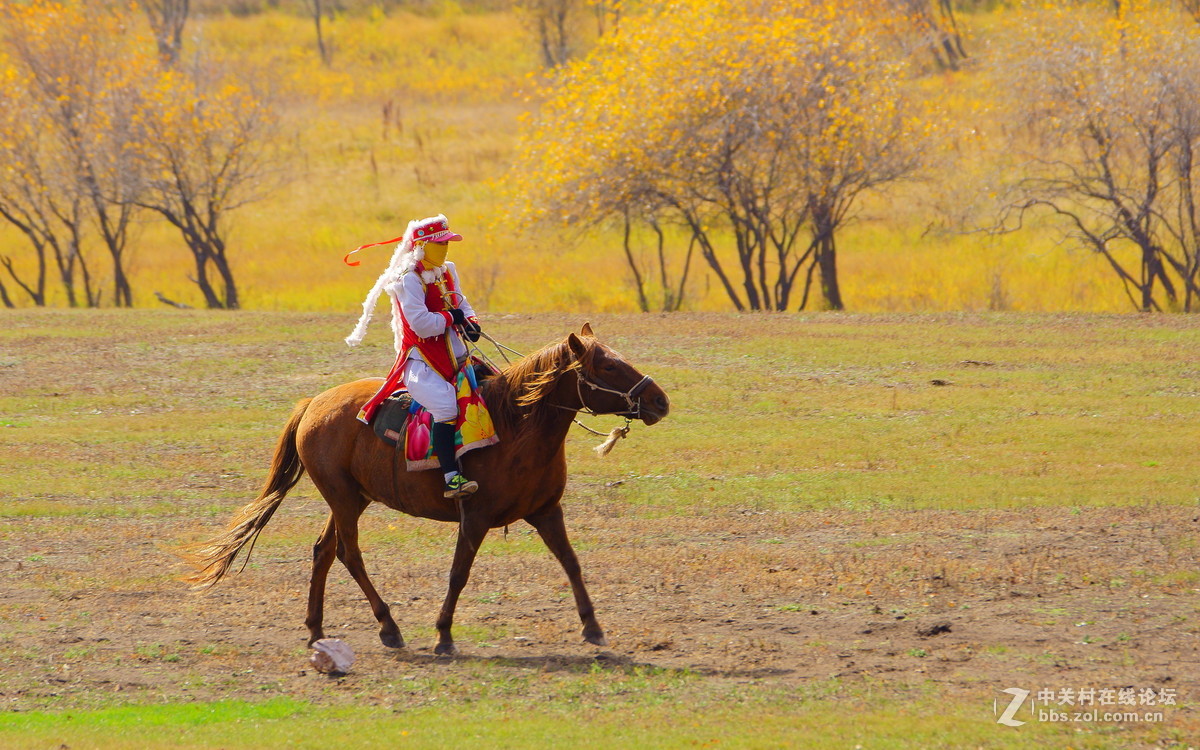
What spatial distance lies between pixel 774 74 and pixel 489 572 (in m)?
20.5

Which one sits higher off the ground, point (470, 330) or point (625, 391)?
point (470, 330)

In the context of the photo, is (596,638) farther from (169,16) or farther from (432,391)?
(169,16)

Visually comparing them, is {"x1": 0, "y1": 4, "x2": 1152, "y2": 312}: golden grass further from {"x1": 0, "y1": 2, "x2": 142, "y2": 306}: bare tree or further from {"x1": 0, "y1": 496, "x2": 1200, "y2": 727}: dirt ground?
{"x1": 0, "y1": 496, "x2": 1200, "y2": 727}: dirt ground

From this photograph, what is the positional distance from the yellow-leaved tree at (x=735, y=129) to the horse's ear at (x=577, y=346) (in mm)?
20703

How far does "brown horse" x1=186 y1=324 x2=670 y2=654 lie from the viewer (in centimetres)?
815

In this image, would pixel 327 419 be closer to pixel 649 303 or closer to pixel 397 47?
pixel 649 303

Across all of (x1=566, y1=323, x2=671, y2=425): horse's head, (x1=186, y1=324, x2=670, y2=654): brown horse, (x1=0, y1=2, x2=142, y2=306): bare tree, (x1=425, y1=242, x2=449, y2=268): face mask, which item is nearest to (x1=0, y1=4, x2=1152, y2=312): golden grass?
(x1=0, y1=2, x2=142, y2=306): bare tree

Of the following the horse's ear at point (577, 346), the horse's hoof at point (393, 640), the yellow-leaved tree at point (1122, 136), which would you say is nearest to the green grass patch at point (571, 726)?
the horse's hoof at point (393, 640)

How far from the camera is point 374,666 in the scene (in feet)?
27.5

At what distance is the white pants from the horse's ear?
0.96 meters

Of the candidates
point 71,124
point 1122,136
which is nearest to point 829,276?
point 1122,136

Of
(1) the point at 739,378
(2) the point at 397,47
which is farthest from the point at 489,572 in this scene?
(2) the point at 397,47

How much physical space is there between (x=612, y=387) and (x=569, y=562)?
1.32 metres

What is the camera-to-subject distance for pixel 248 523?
937cm
